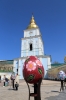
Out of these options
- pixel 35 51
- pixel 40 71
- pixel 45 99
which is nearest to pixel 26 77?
pixel 40 71

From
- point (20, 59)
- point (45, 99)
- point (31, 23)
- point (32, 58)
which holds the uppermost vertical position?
point (31, 23)

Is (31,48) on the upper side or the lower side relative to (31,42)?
lower

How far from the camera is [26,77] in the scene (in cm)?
350

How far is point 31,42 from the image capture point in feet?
136

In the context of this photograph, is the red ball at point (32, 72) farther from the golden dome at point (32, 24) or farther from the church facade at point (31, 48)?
the golden dome at point (32, 24)

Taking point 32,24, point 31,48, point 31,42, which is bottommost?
point 31,48

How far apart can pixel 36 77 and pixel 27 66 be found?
1.28ft

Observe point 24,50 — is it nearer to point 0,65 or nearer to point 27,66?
point 0,65

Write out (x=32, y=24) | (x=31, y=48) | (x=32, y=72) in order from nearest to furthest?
(x=32, y=72)
(x=31, y=48)
(x=32, y=24)

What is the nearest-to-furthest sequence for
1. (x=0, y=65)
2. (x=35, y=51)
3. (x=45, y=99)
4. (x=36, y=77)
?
(x=36, y=77) → (x=45, y=99) → (x=35, y=51) → (x=0, y=65)

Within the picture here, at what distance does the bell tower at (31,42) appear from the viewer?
40.1 meters

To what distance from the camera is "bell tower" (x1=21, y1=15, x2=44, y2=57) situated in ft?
132

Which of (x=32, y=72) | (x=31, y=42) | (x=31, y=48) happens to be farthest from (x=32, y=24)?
(x=32, y=72)

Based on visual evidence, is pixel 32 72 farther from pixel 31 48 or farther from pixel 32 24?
pixel 32 24
